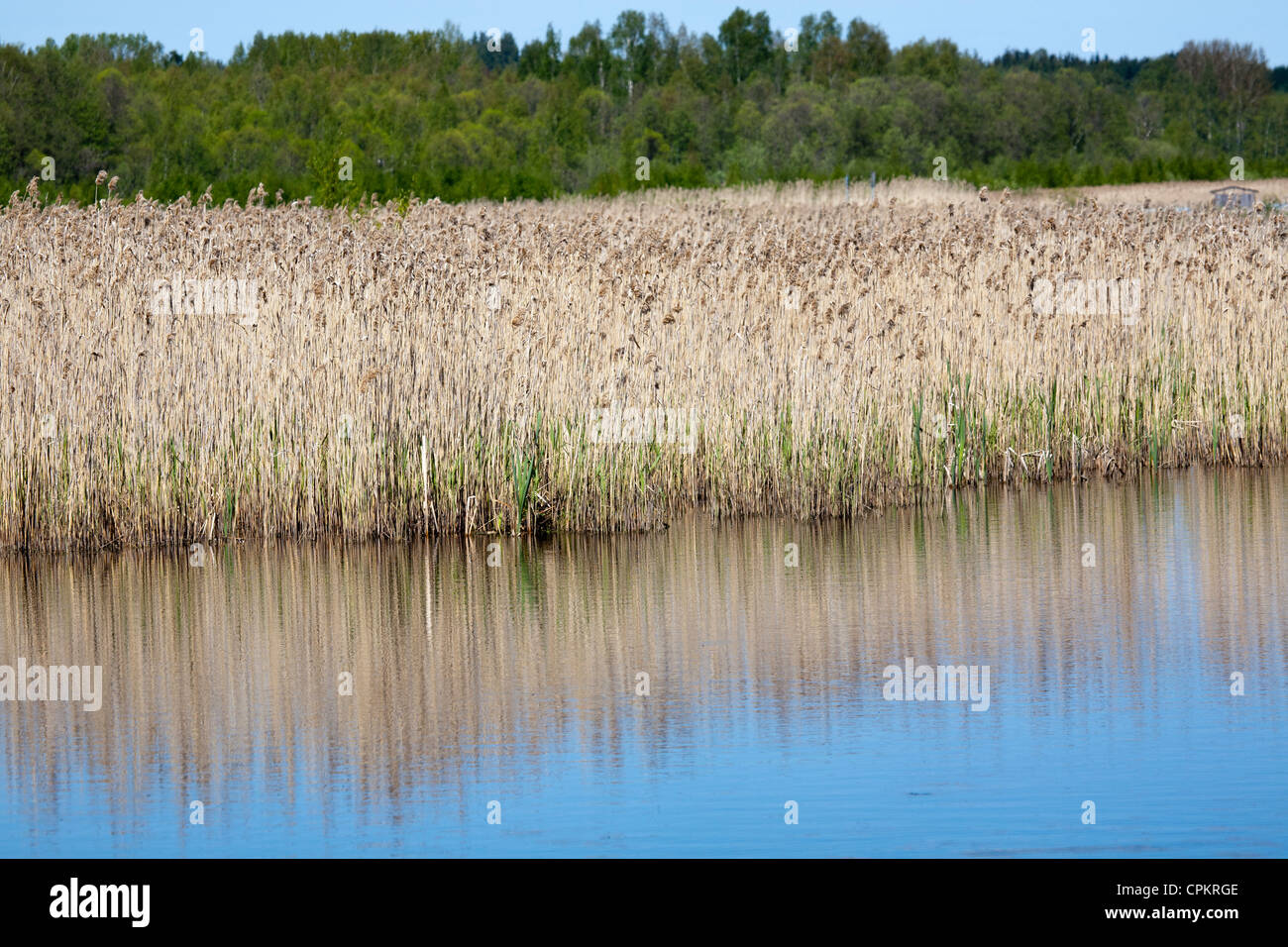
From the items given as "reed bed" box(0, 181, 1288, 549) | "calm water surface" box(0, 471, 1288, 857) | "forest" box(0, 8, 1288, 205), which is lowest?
"calm water surface" box(0, 471, 1288, 857)

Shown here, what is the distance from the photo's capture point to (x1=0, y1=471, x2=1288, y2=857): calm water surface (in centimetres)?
507

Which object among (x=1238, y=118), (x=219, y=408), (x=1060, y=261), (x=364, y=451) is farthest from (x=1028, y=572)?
(x=1238, y=118)

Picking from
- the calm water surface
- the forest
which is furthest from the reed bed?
the forest

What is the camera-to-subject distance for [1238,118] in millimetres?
101438

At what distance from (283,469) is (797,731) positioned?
15.6ft

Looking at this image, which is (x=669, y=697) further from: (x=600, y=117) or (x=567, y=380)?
(x=600, y=117)

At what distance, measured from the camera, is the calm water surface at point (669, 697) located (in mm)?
5070

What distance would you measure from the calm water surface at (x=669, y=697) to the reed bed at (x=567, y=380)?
16.8 inches

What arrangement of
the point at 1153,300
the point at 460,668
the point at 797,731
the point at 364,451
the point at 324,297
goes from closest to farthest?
the point at 797,731 → the point at 460,668 → the point at 364,451 → the point at 324,297 → the point at 1153,300

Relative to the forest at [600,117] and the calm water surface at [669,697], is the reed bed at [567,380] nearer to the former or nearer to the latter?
the calm water surface at [669,697]

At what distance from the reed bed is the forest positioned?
10.0 meters

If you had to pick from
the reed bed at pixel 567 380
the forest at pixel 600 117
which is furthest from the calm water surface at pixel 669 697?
the forest at pixel 600 117

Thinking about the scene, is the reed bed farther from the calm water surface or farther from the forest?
the forest
